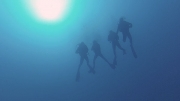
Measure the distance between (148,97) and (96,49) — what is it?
438 inches

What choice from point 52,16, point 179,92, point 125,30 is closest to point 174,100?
point 179,92

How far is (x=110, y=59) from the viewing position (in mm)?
18609

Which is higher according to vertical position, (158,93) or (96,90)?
(96,90)

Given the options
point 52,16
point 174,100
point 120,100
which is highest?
point 52,16

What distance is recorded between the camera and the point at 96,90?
19156 millimetres

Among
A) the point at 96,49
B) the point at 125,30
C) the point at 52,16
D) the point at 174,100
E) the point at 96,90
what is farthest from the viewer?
the point at 96,90

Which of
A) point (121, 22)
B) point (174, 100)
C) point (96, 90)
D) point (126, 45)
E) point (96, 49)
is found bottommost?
point (174, 100)

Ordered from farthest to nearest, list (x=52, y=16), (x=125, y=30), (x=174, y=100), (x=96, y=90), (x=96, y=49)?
(x=96, y=90), (x=174, y=100), (x=52, y=16), (x=96, y=49), (x=125, y=30)

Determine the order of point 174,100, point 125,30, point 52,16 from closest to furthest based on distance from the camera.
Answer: point 125,30 → point 52,16 → point 174,100

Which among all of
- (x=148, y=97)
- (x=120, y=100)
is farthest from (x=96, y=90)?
(x=148, y=97)

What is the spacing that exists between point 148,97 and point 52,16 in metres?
12.3

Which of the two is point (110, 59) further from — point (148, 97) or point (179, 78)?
point (179, 78)

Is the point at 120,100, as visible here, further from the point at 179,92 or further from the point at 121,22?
the point at 121,22

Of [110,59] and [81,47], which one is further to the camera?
[110,59]
